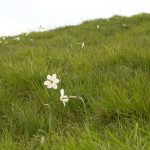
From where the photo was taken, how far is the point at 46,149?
2619mm

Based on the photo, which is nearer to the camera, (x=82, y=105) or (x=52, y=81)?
(x=52, y=81)

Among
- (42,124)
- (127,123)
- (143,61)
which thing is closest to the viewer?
(127,123)

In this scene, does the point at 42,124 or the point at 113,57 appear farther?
the point at 113,57

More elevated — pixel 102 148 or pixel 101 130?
pixel 102 148

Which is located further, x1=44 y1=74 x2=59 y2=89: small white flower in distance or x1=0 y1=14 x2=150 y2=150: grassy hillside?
x1=44 y1=74 x2=59 y2=89: small white flower in distance

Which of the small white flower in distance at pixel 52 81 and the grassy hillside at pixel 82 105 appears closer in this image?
the grassy hillside at pixel 82 105

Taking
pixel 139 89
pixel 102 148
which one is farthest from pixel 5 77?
pixel 102 148

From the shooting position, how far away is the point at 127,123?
3.00 meters

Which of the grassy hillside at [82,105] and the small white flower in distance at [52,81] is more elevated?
the small white flower in distance at [52,81]

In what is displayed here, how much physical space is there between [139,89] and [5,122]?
1194 mm

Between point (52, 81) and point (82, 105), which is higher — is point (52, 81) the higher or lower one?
the higher one

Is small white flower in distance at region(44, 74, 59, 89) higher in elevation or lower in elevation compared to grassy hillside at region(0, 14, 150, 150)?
higher

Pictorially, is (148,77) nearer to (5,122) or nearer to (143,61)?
(143,61)

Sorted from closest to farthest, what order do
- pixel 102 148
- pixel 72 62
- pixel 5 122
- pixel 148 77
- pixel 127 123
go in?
pixel 102 148 → pixel 127 123 → pixel 5 122 → pixel 148 77 → pixel 72 62
